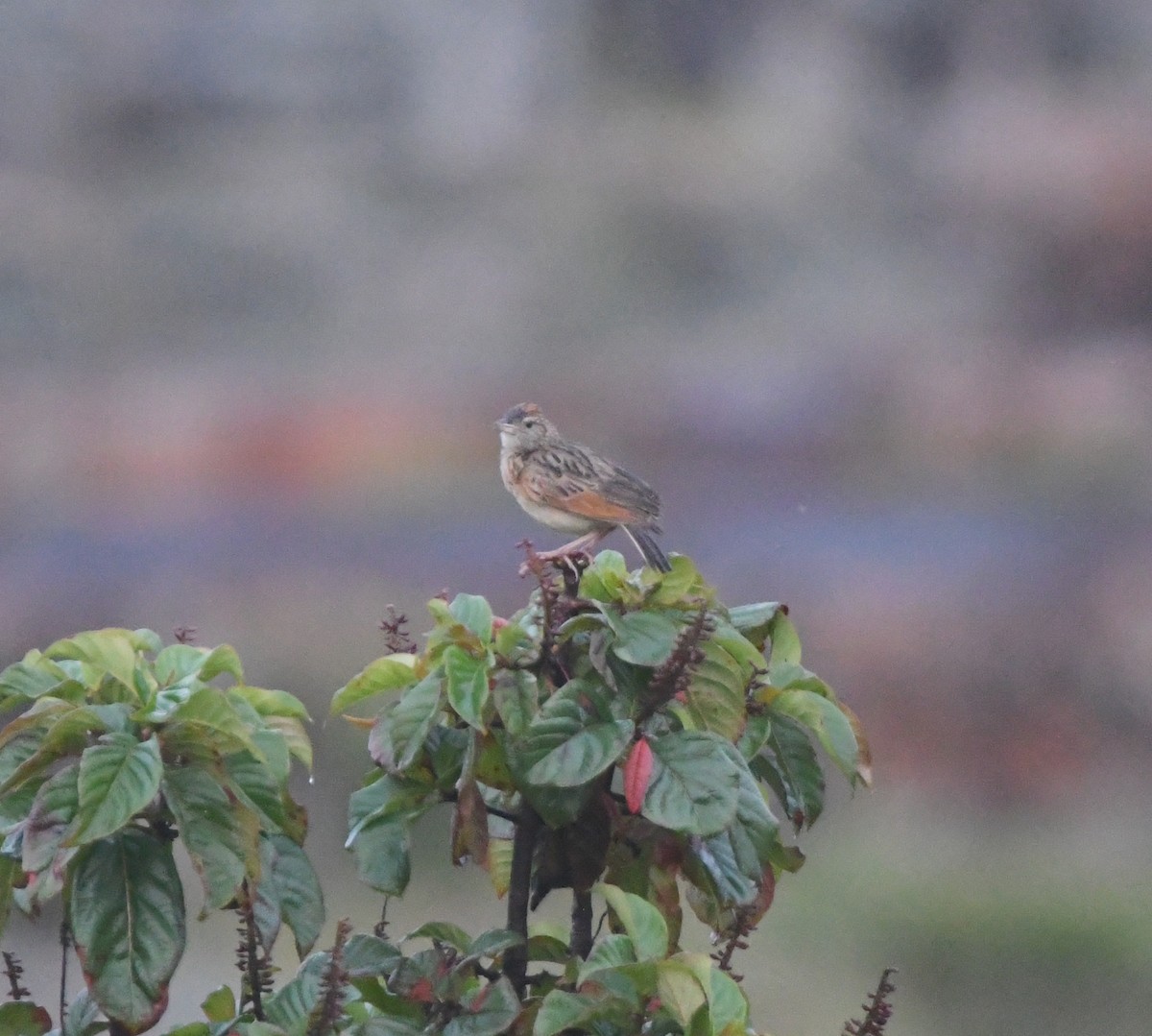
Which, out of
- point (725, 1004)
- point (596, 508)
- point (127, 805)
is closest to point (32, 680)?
point (127, 805)

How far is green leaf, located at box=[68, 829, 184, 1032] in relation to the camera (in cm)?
85

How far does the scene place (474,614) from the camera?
937 millimetres

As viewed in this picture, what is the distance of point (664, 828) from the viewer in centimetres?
96

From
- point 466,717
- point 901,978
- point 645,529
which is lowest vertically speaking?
point 466,717

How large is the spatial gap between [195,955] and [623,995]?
4.83ft

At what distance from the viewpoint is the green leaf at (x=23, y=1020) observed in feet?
3.17

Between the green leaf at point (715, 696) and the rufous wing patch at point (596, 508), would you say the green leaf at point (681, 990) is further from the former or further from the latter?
the rufous wing patch at point (596, 508)

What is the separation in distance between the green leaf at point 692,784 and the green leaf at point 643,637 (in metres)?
0.06

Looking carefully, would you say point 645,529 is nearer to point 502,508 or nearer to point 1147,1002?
point 502,508

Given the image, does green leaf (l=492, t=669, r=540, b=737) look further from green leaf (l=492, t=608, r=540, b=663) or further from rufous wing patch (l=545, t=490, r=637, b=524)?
rufous wing patch (l=545, t=490, r=637, b=524)

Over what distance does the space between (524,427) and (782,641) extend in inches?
35.2

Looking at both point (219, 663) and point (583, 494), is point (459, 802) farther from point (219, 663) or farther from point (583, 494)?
point (583, 494)

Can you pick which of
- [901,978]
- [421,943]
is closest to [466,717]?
[421,943]

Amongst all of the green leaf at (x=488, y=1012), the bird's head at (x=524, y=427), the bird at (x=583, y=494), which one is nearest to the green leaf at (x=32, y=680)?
the green leaf at (x=488, y=1012)
